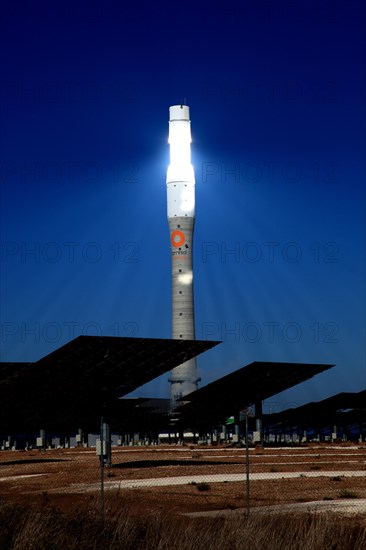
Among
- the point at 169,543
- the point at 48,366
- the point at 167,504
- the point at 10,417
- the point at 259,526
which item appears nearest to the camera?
the point at 169,543

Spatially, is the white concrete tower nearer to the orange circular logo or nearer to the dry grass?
the orange circular logo

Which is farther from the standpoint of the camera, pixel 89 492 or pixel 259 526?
pixel 89 492

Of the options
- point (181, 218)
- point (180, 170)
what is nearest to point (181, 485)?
point (181, 218)

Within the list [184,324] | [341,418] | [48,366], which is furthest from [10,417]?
[184,324]

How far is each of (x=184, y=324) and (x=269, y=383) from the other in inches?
2946

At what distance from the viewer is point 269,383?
70.7 m

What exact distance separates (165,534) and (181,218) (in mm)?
131846

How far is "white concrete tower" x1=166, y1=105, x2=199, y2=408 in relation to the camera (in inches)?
5743

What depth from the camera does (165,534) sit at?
15195 mm

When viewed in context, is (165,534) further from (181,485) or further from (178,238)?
(178,238)

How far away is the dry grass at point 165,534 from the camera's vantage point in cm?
1476

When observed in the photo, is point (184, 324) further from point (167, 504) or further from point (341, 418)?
point (167, 504)

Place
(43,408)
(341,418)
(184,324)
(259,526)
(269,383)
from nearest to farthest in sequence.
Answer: (259,526) → (43,408) → (269,383) → (341,418) → (184,324)

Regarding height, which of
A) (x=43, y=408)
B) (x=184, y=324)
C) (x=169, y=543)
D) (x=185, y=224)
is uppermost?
(x=185, y=224)
